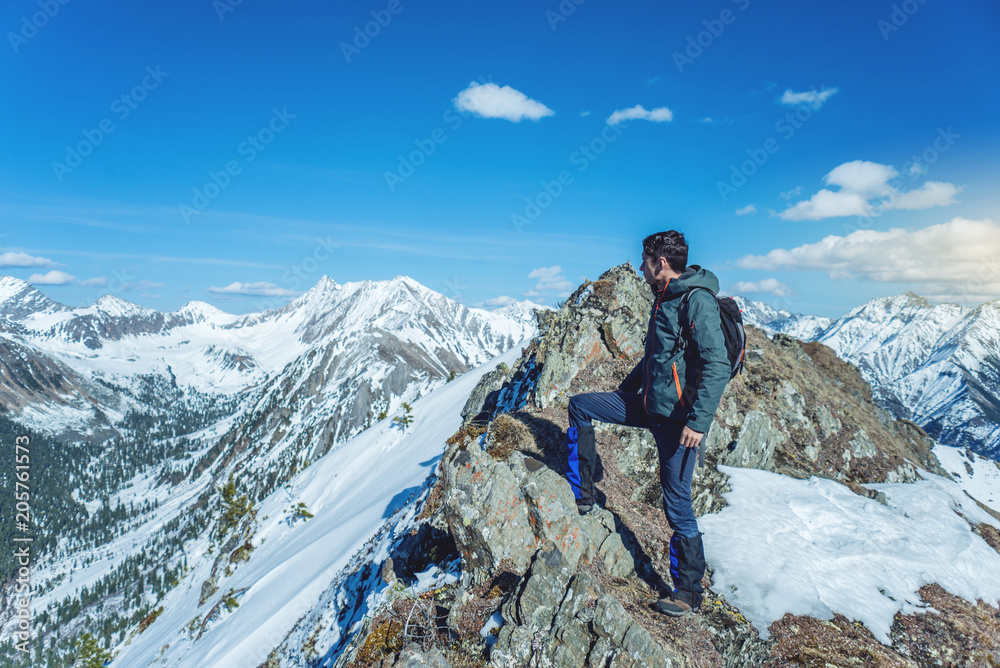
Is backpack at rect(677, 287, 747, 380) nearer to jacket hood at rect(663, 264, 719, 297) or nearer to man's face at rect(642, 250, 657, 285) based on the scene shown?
jacket hood at rect(663, 264, 719, 297)

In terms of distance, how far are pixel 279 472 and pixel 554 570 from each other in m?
215

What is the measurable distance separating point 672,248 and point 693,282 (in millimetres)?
711

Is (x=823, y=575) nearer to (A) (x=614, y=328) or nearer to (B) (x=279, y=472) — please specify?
(A) (x=614, y=328)

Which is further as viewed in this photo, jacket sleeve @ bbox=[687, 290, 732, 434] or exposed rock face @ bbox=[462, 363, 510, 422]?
exposed rock face @ bbox=[462, 363, 510, 422]

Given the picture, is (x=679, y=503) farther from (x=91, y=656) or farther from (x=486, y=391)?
(x=91, y=656)

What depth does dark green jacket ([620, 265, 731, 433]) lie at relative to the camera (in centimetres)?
628

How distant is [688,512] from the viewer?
7.00 metres

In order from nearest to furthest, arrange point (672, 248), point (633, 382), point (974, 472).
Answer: point (672, 248), point (633, 382), point (974, 472)

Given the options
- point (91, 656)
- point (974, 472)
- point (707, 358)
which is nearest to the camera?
point (707, 358)

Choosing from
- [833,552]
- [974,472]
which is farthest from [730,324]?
Answer: [974,472]

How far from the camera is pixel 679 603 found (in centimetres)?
698

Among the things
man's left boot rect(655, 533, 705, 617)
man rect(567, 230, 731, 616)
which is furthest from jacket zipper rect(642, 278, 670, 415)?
man's left boot rect(655, 533, 705, 617)

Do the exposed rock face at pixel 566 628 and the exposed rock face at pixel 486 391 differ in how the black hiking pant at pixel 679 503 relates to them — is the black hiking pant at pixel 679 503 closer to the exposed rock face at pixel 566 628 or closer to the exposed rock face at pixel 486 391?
the exposed rock face at pixel 566 628

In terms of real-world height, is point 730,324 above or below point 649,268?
below
